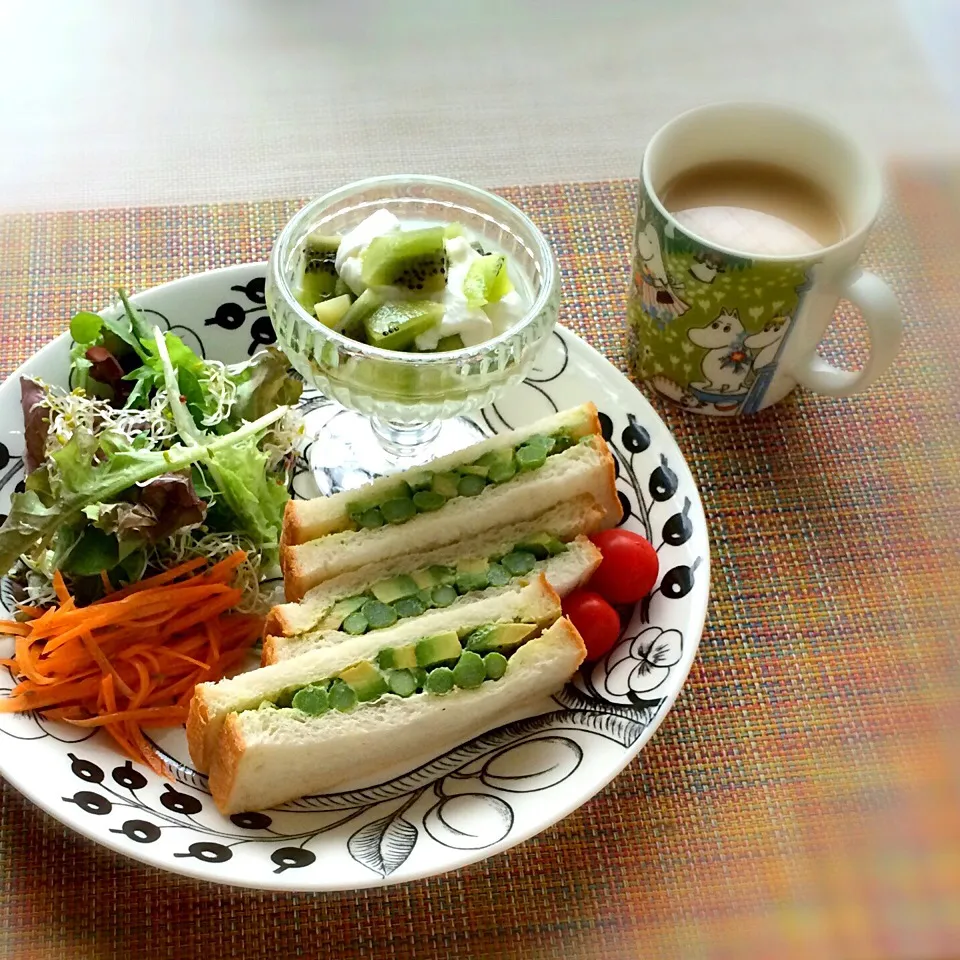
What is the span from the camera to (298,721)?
4.84 ft

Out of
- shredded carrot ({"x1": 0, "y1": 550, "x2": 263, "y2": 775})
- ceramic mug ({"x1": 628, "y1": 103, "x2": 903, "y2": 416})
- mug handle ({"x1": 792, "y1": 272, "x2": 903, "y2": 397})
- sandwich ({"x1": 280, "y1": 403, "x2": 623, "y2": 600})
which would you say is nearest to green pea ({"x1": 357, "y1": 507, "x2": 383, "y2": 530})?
sandwich ({"x1": 280, "y1": 403, "x2": 623, "y2": 600})

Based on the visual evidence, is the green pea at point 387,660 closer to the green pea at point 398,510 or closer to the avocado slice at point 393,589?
the avocado slice at point 393,589

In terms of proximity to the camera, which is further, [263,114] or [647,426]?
[263,114]

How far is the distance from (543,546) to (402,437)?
1.32ft

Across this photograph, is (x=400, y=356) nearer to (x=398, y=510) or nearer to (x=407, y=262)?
(x=407, y=262)

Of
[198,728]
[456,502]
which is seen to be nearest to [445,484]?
[456,502]

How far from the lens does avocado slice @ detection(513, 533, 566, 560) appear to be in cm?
171

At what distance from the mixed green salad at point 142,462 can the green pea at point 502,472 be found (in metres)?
0.38

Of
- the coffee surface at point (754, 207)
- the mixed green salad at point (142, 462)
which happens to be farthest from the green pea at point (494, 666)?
the coffee surface at point (754, 207)

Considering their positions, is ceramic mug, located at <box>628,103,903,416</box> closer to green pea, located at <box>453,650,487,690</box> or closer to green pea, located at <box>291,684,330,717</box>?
green pea, located at <box>453,650,487,690</box>

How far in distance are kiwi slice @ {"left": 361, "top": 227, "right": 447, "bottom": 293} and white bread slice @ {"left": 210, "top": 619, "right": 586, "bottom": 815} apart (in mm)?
575

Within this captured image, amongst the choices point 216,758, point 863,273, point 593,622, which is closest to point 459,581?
point 593,622

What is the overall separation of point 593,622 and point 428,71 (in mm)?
1709

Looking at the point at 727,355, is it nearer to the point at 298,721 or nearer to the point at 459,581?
the point at 459,581
